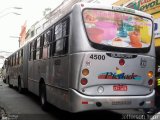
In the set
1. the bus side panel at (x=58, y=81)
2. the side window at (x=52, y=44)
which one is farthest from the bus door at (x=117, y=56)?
the side window at (x=52, y=44)

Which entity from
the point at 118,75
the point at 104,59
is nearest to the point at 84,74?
the point at 104,59

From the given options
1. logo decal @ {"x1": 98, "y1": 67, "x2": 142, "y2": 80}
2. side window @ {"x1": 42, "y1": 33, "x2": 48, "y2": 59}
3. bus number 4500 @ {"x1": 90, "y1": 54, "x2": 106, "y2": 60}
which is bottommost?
logo decal @ {"x1": 98, "y1": 67, "x2": 142, "y2": 80}

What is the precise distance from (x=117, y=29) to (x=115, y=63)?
2.93 feet

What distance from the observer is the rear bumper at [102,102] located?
8055 millimetres

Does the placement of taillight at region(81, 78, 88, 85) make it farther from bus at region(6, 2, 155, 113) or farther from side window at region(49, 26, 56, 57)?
side window at region(49, 26, 56, 57)

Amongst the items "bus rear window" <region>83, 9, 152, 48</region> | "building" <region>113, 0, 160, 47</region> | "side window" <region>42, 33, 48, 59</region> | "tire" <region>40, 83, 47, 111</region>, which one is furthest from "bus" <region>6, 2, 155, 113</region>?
"building" <region>113, 0, 160, 47</region>

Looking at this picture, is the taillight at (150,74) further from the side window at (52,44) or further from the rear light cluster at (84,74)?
the side window at (52,44)

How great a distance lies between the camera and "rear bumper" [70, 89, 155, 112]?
Answer: 317 inches

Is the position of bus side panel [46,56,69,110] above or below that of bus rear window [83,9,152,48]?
below

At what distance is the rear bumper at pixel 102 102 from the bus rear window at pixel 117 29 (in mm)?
1346

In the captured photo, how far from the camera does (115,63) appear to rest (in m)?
8.54

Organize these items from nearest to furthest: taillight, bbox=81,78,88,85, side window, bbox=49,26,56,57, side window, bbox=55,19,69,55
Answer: taillight, bbox=81,78,88,85, side window, bbox=55,19,69,55, side window, bbox=49,26,56,57

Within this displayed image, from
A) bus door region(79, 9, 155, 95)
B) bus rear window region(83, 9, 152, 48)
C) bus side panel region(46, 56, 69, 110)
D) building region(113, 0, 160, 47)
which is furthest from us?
building region(113, 0, 160, 47)

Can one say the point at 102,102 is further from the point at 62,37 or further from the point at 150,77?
the point at 62,37
